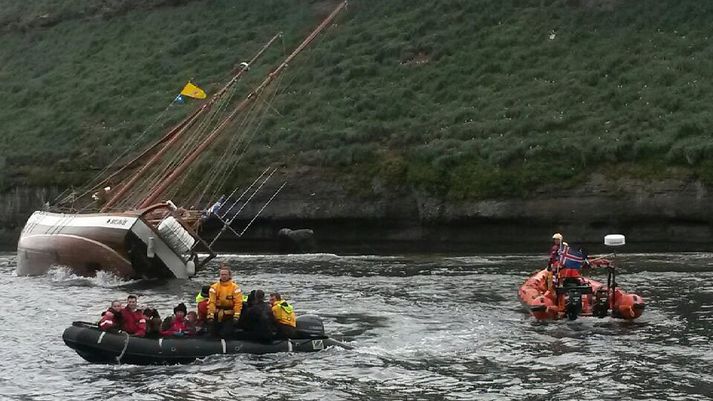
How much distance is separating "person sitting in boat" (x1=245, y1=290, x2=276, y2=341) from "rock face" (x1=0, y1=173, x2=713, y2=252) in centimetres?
2334

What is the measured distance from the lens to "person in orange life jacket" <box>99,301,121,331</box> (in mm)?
23491

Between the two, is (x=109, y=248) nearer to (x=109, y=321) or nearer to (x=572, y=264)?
(x=109, y=321)

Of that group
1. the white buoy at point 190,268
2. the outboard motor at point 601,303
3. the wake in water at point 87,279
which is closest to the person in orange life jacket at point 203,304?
the outboard motor at point 601,303

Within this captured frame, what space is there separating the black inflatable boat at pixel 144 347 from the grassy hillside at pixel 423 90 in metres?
26.3

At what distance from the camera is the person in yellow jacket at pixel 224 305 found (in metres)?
24.3

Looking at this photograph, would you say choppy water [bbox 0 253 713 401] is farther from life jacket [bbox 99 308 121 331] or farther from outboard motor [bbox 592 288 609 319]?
life jacket [bbox 99 308 121 331]

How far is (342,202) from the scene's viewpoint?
51.4m

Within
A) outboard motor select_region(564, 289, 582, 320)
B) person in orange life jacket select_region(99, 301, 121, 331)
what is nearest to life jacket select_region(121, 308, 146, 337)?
person in orange life jacket select_region(99, 301, 121, 331)

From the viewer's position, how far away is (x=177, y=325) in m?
24.4

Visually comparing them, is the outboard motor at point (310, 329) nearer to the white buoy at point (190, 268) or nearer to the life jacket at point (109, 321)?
the life jacket at point (109, 321)

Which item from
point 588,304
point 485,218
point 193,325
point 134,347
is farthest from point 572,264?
point 485,218

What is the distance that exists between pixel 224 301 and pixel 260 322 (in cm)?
95

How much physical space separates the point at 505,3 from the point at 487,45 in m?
5.70

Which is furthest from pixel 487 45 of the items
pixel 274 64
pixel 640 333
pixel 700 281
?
pixel 640 333
